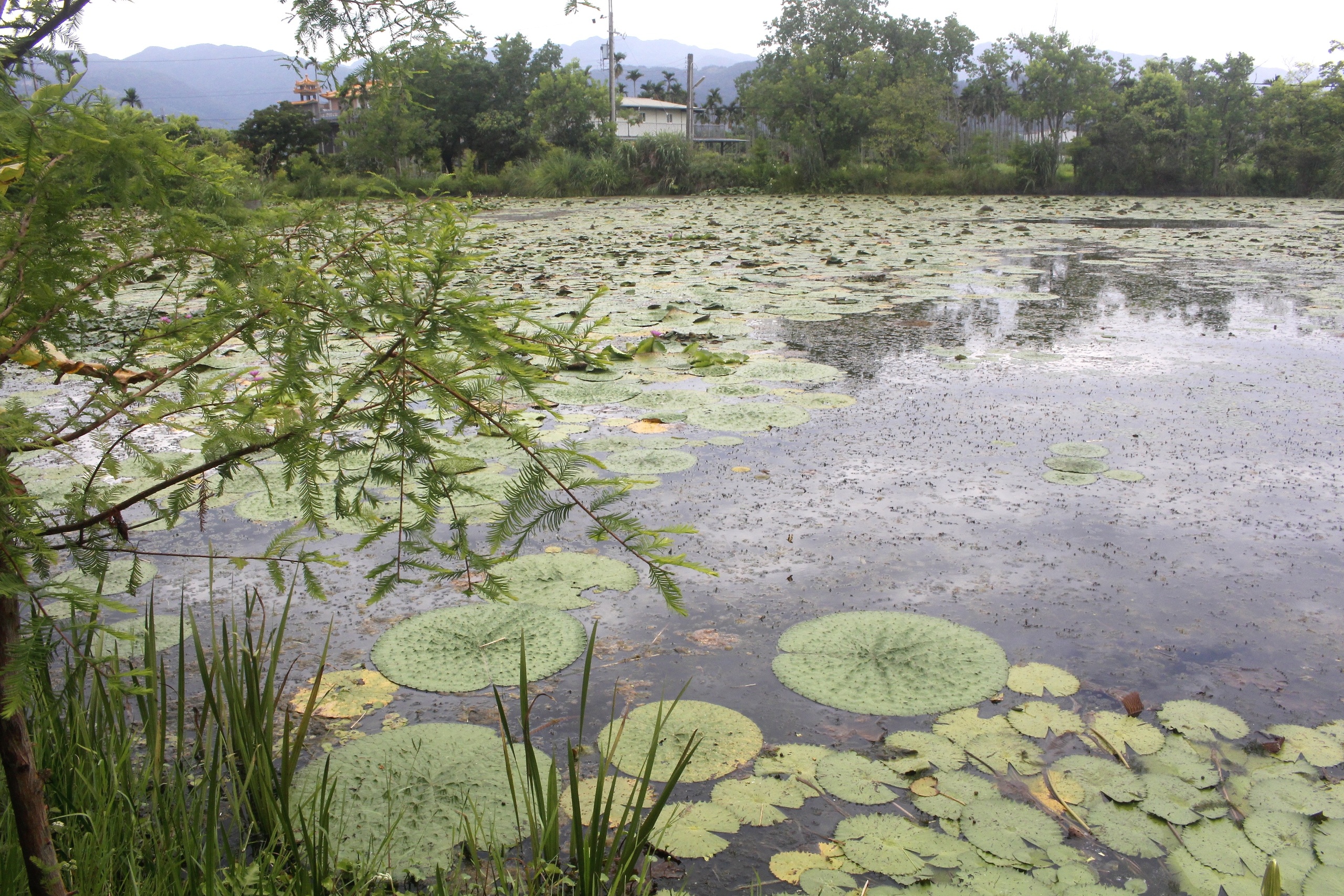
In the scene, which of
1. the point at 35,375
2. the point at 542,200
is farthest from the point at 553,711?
the point at 542,200

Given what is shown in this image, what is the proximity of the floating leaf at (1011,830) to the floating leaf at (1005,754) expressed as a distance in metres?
0.10

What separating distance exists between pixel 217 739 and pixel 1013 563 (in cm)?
185

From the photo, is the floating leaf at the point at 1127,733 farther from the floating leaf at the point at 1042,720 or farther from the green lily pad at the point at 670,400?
the green lily pad at the point at 670,400

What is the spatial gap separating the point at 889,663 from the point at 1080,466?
5.03ft

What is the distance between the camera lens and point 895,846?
1433 millimetres

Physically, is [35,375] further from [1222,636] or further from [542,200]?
[542,200]

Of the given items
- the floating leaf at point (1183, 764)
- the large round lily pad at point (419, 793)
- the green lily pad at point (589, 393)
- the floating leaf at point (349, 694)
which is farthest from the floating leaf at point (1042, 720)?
the green lily pad at point (589, 393)

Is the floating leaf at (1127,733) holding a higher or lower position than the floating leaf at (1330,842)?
higher

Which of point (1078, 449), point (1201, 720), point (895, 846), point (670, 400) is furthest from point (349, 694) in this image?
point (1078, 449)

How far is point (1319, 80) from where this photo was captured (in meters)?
20.4

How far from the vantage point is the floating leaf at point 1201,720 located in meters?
1.70

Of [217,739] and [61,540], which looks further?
[61,540]

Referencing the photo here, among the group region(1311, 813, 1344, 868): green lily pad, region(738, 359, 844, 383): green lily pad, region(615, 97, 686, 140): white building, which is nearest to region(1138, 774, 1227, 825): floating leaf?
region(1311, 813, 1344, 868): green lily pad

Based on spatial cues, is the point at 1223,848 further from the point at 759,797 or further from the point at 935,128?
the point at 935,128
